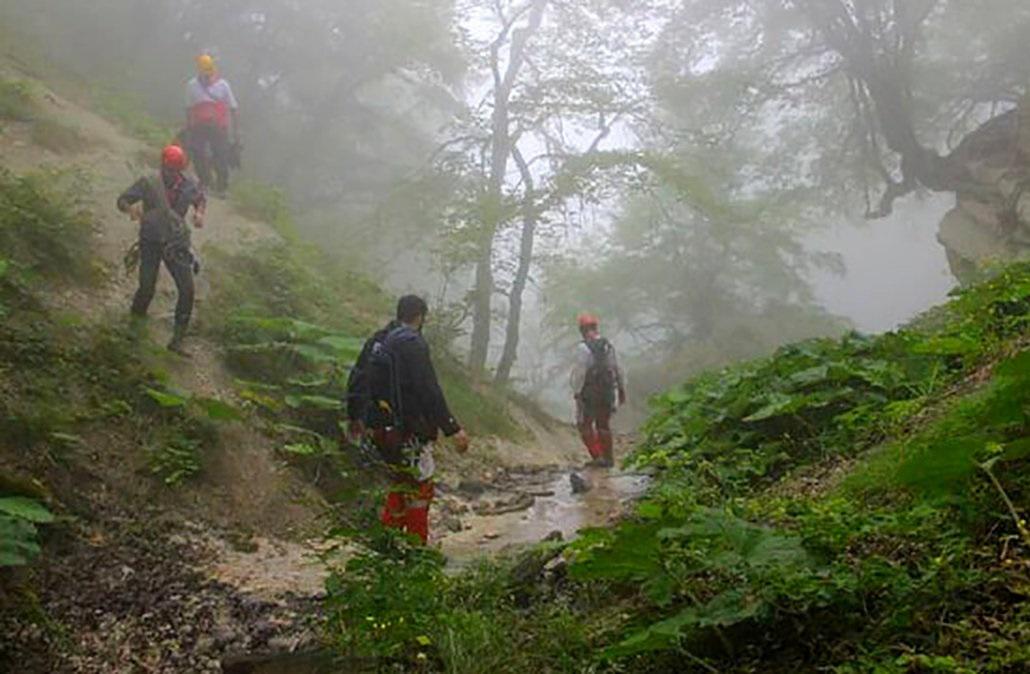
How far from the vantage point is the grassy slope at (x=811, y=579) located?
8.51ft

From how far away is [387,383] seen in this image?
5.92m

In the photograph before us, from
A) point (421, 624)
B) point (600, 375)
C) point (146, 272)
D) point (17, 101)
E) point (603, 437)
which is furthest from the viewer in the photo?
point (17, 101)

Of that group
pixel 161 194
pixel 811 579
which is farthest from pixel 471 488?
pixel 811 579

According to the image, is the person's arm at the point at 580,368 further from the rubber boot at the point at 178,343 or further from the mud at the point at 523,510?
the rubber boot at the point at 178,343

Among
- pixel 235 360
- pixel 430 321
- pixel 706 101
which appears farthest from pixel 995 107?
pixel 235 360

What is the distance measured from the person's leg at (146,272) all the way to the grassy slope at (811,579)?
5.55m

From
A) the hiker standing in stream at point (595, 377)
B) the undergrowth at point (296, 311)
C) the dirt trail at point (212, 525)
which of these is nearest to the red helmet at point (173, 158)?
the dirt trail at point (212, 525)

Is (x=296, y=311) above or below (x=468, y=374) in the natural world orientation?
above

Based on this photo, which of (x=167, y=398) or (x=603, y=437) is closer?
(x=167, y=398)

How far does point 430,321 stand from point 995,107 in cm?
1759

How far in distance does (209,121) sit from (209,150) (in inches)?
46.9

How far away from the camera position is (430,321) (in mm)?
14891

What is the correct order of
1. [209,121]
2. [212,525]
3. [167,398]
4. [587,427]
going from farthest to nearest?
[209,121], [587,427], [167,398], [212,525]

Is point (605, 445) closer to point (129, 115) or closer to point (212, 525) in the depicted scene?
point (212, 525)
